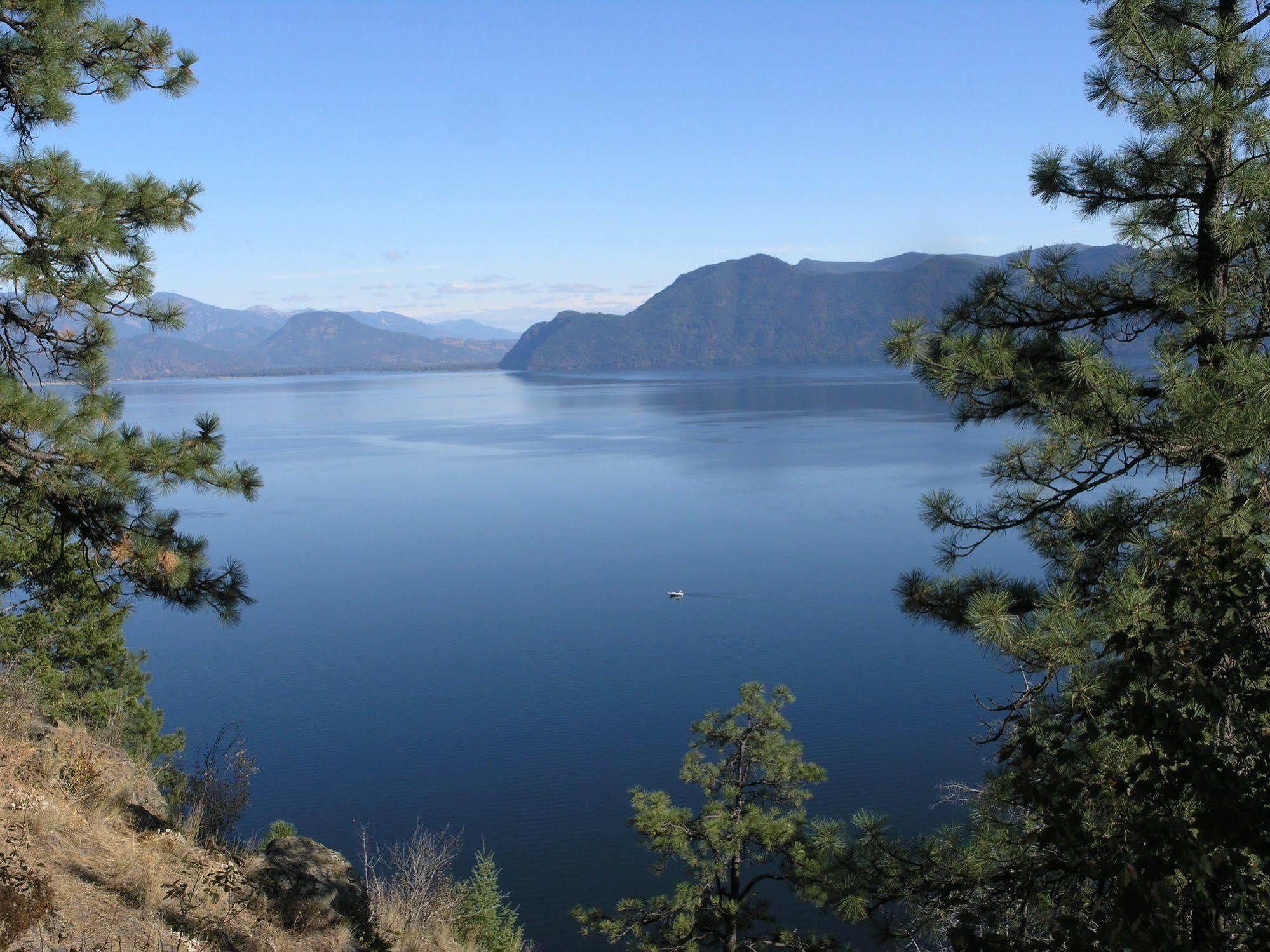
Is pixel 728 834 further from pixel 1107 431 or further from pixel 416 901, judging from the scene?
pixel 1107 431

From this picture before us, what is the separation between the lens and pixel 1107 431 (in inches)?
173

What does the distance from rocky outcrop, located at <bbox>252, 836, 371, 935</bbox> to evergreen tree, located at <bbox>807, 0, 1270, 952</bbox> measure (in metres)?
3.04

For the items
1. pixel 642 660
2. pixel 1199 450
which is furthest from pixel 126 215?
pixel 642 660

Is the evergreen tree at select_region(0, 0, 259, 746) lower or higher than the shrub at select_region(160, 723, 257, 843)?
higher

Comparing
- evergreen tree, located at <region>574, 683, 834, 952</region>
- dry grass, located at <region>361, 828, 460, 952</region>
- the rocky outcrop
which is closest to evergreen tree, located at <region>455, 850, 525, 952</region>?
dry grass, located at <region>361, 828, 460, 952</region>

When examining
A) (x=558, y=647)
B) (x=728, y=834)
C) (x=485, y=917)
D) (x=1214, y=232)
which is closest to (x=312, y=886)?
(x=728, y=834)

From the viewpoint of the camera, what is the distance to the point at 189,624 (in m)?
24.8

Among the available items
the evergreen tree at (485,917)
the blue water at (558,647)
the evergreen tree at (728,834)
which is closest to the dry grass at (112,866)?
the evergreen tree at (485,917)

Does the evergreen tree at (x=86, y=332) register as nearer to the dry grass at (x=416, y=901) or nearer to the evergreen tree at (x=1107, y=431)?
the dry grass at (x=416, y=901)

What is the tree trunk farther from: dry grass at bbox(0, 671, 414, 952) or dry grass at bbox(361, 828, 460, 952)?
dry grass at bbox(361, 828, 460, 952)

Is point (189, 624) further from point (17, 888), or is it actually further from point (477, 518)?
point (17, 888)

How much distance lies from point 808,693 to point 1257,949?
54.2 feet

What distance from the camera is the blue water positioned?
597 inches

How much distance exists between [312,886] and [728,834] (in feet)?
14.6
